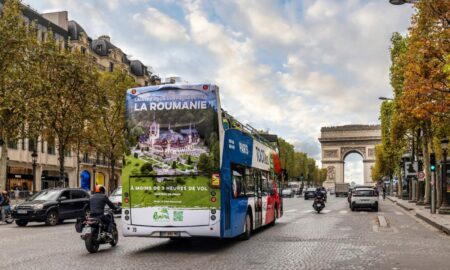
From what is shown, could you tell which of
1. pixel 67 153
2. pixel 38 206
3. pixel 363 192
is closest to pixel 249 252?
pixel 38 206

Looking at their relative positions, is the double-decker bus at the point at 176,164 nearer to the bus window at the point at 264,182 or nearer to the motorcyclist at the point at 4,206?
the bus window at the point at 264,182

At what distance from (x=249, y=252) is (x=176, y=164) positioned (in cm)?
264

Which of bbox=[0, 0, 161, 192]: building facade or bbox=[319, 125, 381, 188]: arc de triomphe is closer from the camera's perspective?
bbox=[0, 0, 161, 192]: building facade

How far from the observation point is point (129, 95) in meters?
14.2

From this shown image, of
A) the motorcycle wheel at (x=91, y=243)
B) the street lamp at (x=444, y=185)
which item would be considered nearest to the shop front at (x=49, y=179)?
the street lamp at (x=444, y=185)

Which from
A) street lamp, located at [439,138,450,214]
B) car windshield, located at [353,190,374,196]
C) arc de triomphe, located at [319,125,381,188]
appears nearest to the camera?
street lamp, located at [439,138,450,214]

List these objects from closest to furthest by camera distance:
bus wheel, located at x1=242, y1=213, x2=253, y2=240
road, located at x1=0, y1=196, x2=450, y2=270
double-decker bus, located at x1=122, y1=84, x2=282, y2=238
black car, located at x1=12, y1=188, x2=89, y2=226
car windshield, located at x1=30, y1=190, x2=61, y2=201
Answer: road, located at x1=0, y1=196, x2=450, y2=270, double-decker bus, located at x1=122, y1=84, x2=282, y2=238, bus wheel, located at x1=242, y1=213, x2=253, y2=240, black car, located at x1=12, y1=188, x2=89, y2=226, car windshield, located at x1=30, y1=190, x2=61, y2=201

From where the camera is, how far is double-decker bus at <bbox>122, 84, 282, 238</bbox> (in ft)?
44.7

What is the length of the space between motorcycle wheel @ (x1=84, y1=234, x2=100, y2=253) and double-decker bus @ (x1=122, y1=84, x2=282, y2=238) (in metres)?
0.71

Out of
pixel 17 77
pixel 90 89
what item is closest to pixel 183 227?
pixel 17 77

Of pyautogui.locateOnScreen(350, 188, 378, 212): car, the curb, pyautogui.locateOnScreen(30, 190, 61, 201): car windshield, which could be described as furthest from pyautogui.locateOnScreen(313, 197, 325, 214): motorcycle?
pyautogui.locateOnScreen(30, 190, 61, 201): car windshield

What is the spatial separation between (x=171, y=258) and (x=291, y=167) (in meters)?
104

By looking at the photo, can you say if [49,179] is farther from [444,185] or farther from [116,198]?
[444,185]

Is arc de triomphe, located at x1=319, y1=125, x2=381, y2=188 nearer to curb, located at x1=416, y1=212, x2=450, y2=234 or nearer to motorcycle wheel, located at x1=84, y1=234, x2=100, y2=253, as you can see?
curb, located at x1=416, y1=212, x2=450, y2=234
